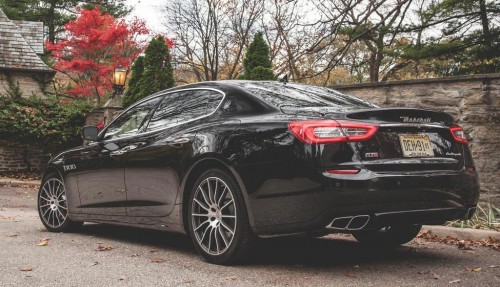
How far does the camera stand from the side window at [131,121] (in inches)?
222

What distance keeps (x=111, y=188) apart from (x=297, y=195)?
8.10 feet

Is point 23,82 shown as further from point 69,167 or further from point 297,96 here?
point 297,96

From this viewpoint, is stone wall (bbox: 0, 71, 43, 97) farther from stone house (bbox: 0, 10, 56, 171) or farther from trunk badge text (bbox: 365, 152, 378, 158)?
trunk badge text (bbox: 365, 152, 378, 158)

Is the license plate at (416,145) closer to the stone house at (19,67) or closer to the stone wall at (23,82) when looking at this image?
the stone house at (19,67)

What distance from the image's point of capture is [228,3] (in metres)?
30.9

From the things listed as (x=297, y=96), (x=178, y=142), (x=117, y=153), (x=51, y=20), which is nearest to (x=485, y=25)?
(x=297, y=96)

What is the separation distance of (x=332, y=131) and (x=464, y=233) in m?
2.87

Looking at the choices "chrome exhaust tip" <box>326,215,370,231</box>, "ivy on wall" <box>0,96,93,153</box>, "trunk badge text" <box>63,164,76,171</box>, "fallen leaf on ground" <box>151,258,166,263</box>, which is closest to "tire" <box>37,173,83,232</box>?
"trunk badge text" <box>63,164,76,171</box>

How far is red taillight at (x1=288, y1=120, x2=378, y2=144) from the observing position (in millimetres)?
3873

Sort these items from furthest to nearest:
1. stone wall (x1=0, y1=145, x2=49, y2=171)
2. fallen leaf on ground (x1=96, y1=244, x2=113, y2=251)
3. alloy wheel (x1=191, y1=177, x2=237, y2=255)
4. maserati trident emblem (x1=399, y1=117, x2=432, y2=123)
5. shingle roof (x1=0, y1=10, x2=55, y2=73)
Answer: shingle roof (x1=0, y1=10, x2=55, y2=73) < stone wall (x1=0, y1=145, x2=49, y2=171) < fallen leaf on ground (x1=96, y1=244, x2=113, y2=251) < alloy wheel (x1=191, y1=177, x2=237, y2=255) < maserati trident emblem (x1=399, y1=117, x2=432, y2=123)

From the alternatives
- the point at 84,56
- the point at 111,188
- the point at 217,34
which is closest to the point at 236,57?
the point at 217,34

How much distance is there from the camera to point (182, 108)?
5.20 m

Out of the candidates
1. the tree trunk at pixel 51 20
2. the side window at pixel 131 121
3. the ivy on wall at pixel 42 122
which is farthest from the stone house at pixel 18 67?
the side window at pixel 131 121

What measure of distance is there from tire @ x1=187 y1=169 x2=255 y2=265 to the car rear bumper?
6.2 inches
